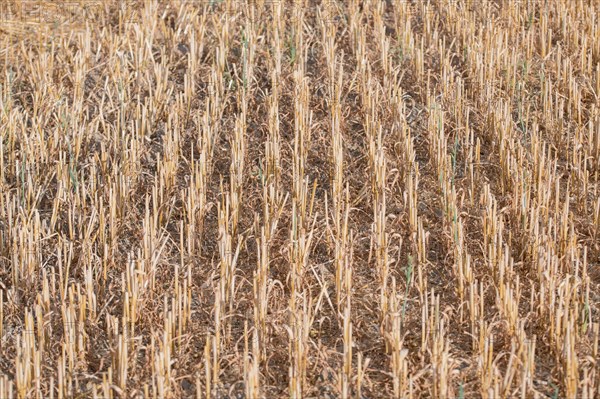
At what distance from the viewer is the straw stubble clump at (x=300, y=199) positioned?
4.48 meters

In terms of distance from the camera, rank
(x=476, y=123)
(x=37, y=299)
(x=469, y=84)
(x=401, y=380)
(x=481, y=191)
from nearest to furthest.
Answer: (x=401, y=380), (x=37, y=299), (x=481, y=191), (x=476, y=123), (x=469, y=84)

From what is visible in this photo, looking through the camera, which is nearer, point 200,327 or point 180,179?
point 200,327

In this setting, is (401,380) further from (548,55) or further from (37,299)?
(548,55)

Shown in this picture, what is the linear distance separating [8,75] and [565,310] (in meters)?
3.57

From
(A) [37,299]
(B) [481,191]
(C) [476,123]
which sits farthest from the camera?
(C) [476,123]

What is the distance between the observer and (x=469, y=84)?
22.3 feet

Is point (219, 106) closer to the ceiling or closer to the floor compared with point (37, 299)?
closer to the ceiling

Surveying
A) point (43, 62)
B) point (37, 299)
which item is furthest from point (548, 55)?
point (37, 299)

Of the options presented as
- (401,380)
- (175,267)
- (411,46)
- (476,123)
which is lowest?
(401,380)

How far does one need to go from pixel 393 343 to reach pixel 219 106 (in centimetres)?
245

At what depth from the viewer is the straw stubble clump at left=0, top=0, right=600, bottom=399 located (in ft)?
14.7

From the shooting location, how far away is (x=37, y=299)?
4672 mm

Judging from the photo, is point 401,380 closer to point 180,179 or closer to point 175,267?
A: point 175,267

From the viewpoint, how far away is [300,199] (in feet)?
17.7
